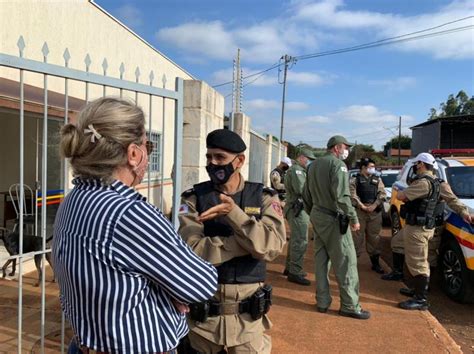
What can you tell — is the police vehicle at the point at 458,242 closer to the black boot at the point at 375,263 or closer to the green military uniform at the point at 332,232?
the black boot at the point at 375,263

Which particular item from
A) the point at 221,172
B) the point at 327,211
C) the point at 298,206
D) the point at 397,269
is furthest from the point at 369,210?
the point at 221,172

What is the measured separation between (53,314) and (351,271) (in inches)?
122

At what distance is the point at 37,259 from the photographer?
471cm

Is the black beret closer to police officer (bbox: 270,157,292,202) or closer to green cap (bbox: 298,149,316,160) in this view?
green cap (bbox: 298,149,316,160)

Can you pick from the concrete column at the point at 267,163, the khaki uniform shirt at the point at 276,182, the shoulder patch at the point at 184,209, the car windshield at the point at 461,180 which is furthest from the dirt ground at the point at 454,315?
the concrete column at the point at 267,163

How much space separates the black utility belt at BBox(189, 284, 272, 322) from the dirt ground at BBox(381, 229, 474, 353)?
10.1 ft

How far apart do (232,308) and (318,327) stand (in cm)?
232

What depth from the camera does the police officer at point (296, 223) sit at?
228 inches

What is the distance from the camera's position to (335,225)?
448 centimetres

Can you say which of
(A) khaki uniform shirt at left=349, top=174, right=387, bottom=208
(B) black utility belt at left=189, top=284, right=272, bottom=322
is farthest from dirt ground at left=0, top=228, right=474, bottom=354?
(B) black utility belt at left=189, top=284, right=272, bottom=322

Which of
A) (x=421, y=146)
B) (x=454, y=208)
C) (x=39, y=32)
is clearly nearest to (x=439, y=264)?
(x=454, y=208)

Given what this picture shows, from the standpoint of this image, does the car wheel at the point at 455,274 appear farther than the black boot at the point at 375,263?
No

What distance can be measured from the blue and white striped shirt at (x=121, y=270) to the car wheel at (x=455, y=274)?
4674 mm

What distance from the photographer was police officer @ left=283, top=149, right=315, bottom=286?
5.80m
